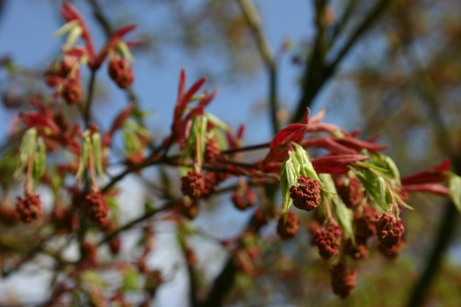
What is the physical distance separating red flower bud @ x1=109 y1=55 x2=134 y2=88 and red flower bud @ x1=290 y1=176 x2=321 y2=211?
895 millimetres

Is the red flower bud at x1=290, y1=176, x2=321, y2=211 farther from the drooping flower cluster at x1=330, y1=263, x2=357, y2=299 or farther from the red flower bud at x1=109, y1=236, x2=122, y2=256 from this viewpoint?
the red flower bud at x1=109, y1=236, x2=122, y2=256

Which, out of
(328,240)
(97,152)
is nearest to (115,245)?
(97,152)

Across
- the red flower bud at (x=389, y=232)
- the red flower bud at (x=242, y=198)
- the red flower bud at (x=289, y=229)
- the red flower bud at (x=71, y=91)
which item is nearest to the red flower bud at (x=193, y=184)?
the red flower bud at (x=289, y=229)

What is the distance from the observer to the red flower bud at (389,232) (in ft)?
4.60

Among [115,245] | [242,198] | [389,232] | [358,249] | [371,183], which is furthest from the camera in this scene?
[115,245]

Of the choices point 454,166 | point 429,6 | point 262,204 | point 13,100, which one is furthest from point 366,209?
point 429,6

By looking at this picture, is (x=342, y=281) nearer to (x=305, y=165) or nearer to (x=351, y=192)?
(x=351, y=192)

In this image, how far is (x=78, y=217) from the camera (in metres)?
2.67

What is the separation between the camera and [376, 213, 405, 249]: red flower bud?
140 centimetres

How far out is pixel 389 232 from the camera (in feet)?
4.60

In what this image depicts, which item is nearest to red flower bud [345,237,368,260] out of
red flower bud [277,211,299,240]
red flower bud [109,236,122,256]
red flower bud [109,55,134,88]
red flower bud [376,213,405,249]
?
red flower bud [277,211,299,240]

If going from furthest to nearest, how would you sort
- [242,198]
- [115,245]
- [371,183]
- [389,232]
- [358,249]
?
1. [115,245]
2. [242,198]
3. [358,249]
4. [371,183]
5. [389,232]

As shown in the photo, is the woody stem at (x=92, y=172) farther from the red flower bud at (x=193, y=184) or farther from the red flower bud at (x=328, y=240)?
the red flower bud at (x=328, y=240)

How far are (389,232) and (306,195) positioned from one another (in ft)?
0.77
